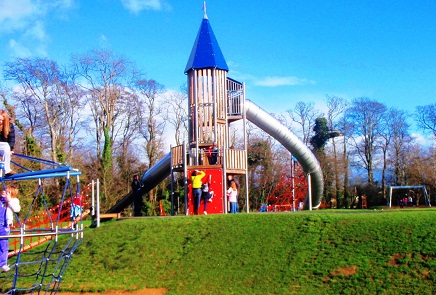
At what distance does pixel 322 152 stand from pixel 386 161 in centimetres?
799

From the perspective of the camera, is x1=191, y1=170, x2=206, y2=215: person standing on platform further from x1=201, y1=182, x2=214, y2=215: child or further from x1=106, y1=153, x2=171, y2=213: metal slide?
x1=106, y1=153, x2=171, y2=213: metal slide

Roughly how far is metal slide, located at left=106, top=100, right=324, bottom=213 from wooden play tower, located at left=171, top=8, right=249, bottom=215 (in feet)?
4.54

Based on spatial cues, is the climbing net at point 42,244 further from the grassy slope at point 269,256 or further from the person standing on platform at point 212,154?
the person standing on platform at point 212,154

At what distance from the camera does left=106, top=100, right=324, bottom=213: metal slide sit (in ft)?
94.1

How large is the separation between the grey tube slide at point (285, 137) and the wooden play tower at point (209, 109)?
1.27 metres

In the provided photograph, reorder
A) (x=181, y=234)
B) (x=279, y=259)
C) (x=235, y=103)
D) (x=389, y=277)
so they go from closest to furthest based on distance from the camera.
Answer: (x=389, y=277) → (x=279, y=259) → (x=181, y=234) → (x=235, y=103)

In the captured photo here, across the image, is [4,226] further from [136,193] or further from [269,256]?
[136,193]

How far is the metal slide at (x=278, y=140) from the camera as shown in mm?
28688

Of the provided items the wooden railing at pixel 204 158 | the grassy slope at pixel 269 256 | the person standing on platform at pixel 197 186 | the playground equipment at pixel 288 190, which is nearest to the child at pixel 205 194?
the person standing on platform at pixel 197 186

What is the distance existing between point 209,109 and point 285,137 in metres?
5.84

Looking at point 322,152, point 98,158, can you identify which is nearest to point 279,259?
point 98,158

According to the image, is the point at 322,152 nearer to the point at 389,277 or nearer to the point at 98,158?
the point at 98,158

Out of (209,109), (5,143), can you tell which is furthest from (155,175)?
(5,143)

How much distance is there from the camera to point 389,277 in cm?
1326
